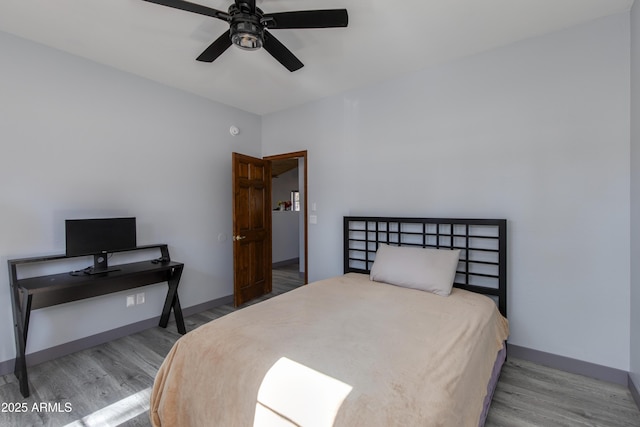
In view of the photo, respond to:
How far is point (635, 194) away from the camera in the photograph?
2043mm

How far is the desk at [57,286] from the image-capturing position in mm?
2170

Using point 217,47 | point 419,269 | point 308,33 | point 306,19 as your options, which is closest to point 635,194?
point 419,269

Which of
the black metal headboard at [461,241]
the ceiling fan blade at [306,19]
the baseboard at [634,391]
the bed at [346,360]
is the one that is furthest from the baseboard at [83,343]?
the baseboard at [634,391]

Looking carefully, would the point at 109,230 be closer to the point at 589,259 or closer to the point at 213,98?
the point at 213,98

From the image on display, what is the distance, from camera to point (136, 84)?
314 cm

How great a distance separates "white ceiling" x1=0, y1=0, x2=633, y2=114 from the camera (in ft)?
6.82

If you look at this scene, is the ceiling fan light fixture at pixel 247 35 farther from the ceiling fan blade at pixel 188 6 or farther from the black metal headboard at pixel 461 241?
the black metal headboard at pixel 461 241

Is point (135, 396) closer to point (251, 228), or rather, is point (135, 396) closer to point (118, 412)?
point (118, 412)

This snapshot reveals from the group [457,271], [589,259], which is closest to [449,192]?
[457,271]

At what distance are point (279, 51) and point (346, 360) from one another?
2119 mm

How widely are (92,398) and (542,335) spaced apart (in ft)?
11.7


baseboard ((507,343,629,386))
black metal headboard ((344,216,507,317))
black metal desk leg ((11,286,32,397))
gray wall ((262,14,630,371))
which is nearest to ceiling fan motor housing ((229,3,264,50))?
gray wall ((262,14,630,371))

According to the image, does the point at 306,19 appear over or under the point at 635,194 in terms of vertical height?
over

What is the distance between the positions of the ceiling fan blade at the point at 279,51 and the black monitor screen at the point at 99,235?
82.8 inches
